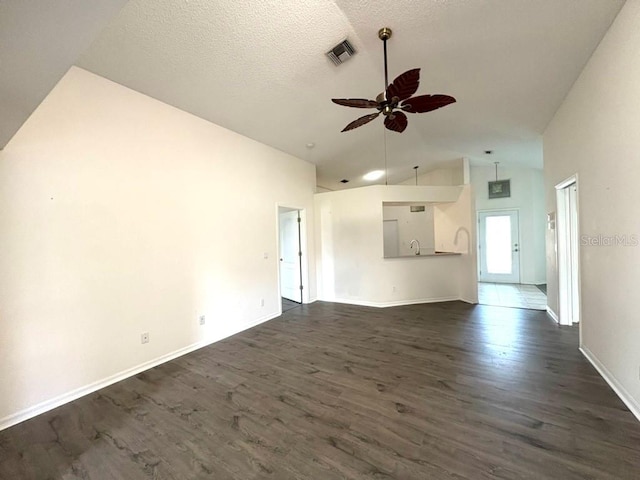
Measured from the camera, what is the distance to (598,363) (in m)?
2.52

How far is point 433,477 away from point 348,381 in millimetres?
1078

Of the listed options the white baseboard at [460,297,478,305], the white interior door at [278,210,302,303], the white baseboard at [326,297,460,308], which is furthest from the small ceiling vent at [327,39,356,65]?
the white baseboard at [460,297,478,305]

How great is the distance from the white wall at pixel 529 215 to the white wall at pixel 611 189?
169 inches

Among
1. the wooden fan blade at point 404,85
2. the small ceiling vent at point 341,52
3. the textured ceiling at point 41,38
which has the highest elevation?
the small ceiling vent at point 341,52

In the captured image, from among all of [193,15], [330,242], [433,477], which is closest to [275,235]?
[330,242]

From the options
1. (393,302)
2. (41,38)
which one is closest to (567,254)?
(393,302)

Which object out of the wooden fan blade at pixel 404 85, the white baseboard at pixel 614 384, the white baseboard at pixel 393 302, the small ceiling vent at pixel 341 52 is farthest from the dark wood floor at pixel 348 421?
the small ceiling vent at pixel 341 52

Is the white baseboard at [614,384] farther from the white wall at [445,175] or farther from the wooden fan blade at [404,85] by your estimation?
the white wall at [445,175]

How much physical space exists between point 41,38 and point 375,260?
4849mm

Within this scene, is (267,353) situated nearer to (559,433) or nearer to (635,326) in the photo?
(559,433)

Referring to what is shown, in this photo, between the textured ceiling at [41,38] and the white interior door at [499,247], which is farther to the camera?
the white interior door at [499,247]

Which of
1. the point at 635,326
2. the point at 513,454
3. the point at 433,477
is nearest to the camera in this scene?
the point at 433,477

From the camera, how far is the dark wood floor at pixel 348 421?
1558 millimetres

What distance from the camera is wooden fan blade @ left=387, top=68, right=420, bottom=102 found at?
1873mm
